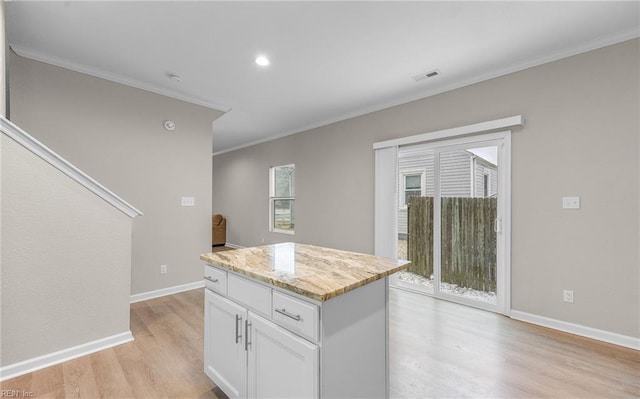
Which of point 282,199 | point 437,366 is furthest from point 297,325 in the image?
point 282,199

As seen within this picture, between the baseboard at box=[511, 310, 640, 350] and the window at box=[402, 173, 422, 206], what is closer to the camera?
the baseboard at box=[511, 310, 640, 350]

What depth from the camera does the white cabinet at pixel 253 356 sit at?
1.23 metres

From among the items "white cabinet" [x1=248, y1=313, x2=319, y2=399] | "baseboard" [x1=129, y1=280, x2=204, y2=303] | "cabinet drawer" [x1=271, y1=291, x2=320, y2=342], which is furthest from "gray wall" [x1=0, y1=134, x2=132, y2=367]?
"cabinet drawer" [x1=271, y1=291, x2=320, y2=342]

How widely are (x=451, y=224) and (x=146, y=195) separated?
391 cm

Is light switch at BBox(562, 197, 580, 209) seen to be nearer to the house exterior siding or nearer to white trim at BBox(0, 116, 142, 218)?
the house exterior siding

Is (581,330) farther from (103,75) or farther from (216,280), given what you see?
(103,75)

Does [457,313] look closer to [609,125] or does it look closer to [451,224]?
[451,224]

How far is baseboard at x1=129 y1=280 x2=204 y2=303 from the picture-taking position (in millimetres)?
3428

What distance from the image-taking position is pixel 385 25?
7.54ft

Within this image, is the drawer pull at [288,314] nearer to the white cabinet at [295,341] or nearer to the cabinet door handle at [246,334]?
the white cabinet at [295,341]

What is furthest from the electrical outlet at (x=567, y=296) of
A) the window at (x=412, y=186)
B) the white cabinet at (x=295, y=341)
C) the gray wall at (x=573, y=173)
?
the white cabinet at (x=295, y=341)

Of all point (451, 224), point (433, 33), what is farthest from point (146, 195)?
point (451, 224)

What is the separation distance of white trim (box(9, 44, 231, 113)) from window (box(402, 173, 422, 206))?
306cm

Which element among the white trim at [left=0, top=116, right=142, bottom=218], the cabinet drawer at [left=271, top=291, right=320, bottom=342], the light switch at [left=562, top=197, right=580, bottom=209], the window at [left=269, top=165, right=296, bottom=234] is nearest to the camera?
the cabinet drawer at [left=271, top=291, right=320, bottom=342]
